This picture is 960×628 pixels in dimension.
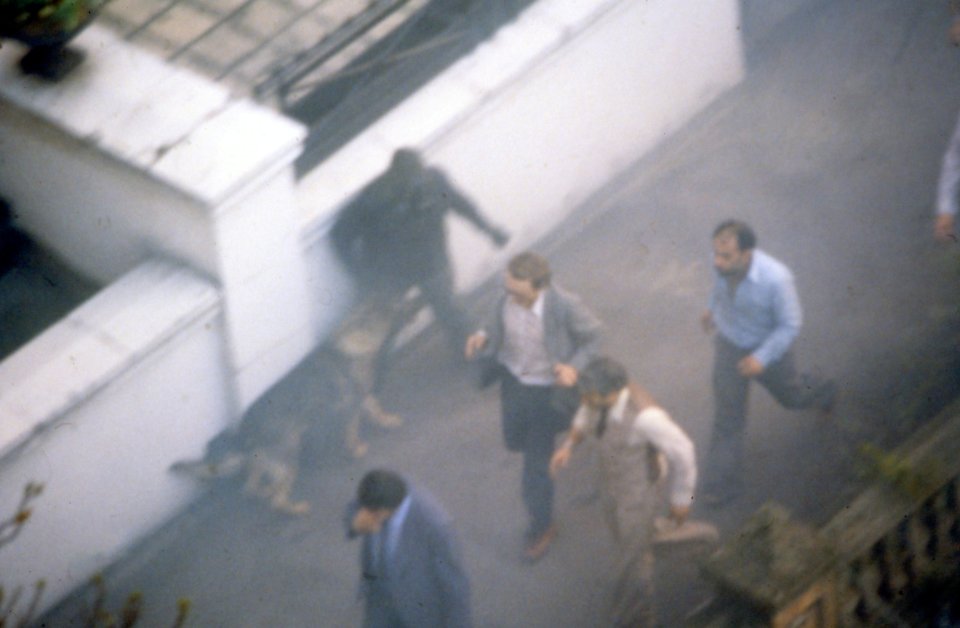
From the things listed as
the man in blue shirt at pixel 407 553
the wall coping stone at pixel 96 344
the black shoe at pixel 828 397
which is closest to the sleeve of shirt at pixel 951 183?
the black shoe at pixel 828 397

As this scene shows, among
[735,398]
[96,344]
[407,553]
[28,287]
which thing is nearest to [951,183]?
[735,398]

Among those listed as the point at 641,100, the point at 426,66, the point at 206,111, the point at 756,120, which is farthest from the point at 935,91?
the point at 206,111

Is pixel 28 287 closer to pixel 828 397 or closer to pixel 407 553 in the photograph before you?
Answer: pixel 407 553

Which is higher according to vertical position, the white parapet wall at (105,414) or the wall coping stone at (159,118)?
the wall coping stone at (159,118)

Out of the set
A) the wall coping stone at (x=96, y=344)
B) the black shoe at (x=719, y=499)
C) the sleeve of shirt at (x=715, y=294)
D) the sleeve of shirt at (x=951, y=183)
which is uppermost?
the wall coping stone at (x=96, y=344)

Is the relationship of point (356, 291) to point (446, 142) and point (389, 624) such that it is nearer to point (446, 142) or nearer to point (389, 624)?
point (446, 142)

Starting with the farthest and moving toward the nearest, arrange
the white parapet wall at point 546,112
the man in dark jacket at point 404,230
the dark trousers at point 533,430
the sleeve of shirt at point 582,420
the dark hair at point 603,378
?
the white parapet wall at point 546,112
the man in dark jacket at point 404,230
the dark trousers at point 533,430
the sleeve of shirt at point 582,420
the dark hair at point 603,378

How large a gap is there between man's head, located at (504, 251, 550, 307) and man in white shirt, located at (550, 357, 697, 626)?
0.55m

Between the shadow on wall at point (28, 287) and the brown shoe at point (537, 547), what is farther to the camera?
the shadow on wall at point (28, 287)

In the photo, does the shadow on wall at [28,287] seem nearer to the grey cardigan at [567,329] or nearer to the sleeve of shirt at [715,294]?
the grey cardigan at [567,329]

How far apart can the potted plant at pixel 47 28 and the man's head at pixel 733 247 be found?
3.74m

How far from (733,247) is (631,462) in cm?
125

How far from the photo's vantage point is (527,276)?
5.82 meters

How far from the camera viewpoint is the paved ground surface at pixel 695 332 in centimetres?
671
